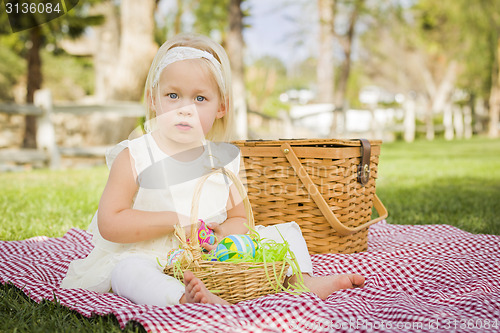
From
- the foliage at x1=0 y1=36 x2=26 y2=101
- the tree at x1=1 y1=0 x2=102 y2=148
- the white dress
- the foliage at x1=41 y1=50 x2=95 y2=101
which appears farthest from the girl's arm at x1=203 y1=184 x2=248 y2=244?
the foliage at x1=41 y1=50 x2=95 y2=101

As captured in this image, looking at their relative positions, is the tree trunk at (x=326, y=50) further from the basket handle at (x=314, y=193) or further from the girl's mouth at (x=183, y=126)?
the girl's mouth at (x=183, y=126)

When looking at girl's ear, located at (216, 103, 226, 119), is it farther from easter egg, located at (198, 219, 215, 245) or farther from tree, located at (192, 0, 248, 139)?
tree, located at (192, 0, 248, 139)

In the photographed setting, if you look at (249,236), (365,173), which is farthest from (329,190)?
(249,236)

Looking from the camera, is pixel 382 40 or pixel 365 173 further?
pixel 382 40

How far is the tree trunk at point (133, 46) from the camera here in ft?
30.4

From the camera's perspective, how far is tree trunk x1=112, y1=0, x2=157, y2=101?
30.4 ft

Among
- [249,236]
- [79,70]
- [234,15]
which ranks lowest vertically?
[249,236]

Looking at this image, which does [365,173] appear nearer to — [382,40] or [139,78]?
[139,78]

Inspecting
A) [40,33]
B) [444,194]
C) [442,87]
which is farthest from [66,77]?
[444,194]

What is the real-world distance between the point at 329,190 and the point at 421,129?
16.4m

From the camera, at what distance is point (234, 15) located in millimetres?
9883

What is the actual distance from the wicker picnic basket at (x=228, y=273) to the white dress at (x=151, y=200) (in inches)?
7.7

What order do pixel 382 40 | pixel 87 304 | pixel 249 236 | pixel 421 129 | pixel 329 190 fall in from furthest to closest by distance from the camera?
pixel 382 40 → pixel 421 129 → pixel 329 190 → pixel 249 236 → pixel 87 304

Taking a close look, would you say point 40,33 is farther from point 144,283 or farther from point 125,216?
point 144,283
